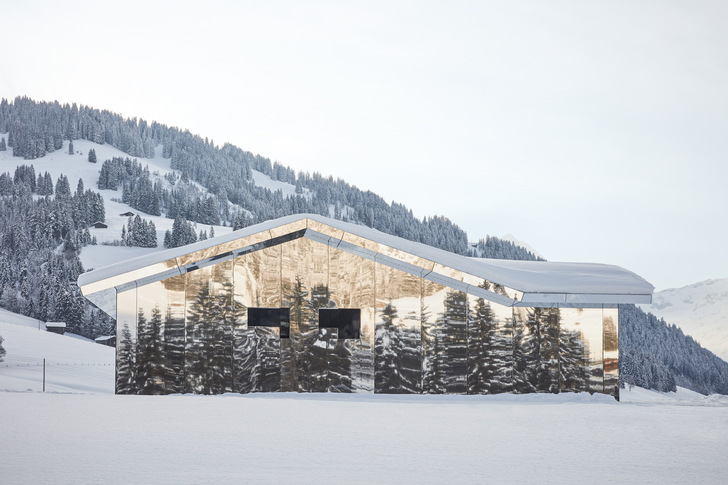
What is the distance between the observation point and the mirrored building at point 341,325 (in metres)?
17.5

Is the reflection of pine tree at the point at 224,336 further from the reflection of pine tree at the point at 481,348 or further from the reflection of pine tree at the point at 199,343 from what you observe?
the reflection of pine tree at the point at 481,348

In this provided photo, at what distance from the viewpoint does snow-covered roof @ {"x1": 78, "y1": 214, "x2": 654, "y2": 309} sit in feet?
56.3

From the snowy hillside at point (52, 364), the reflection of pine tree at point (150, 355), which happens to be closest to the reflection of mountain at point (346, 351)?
the reflection of pine tree at point (150, 355)

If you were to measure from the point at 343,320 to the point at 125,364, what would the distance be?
18.5 feet

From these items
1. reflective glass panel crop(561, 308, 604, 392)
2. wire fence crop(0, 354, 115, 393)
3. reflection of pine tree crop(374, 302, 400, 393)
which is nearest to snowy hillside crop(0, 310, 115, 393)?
wire fence crop(0, 354, 115, 393)

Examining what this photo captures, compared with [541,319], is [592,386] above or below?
below

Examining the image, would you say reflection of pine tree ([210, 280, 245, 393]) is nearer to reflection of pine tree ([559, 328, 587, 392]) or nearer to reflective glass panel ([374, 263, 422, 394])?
reflective glass panel ([374, 263, 422, 394])

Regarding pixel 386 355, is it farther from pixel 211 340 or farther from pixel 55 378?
pixel 55 378

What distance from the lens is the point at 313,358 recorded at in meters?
17.7

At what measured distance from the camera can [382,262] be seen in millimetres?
17672

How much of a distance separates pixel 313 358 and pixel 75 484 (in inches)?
384

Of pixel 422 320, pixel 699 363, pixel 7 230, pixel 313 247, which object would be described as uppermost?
pixel 7 230

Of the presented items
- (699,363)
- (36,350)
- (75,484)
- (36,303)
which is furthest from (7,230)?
(75,484)

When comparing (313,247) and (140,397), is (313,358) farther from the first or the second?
(140,397)
